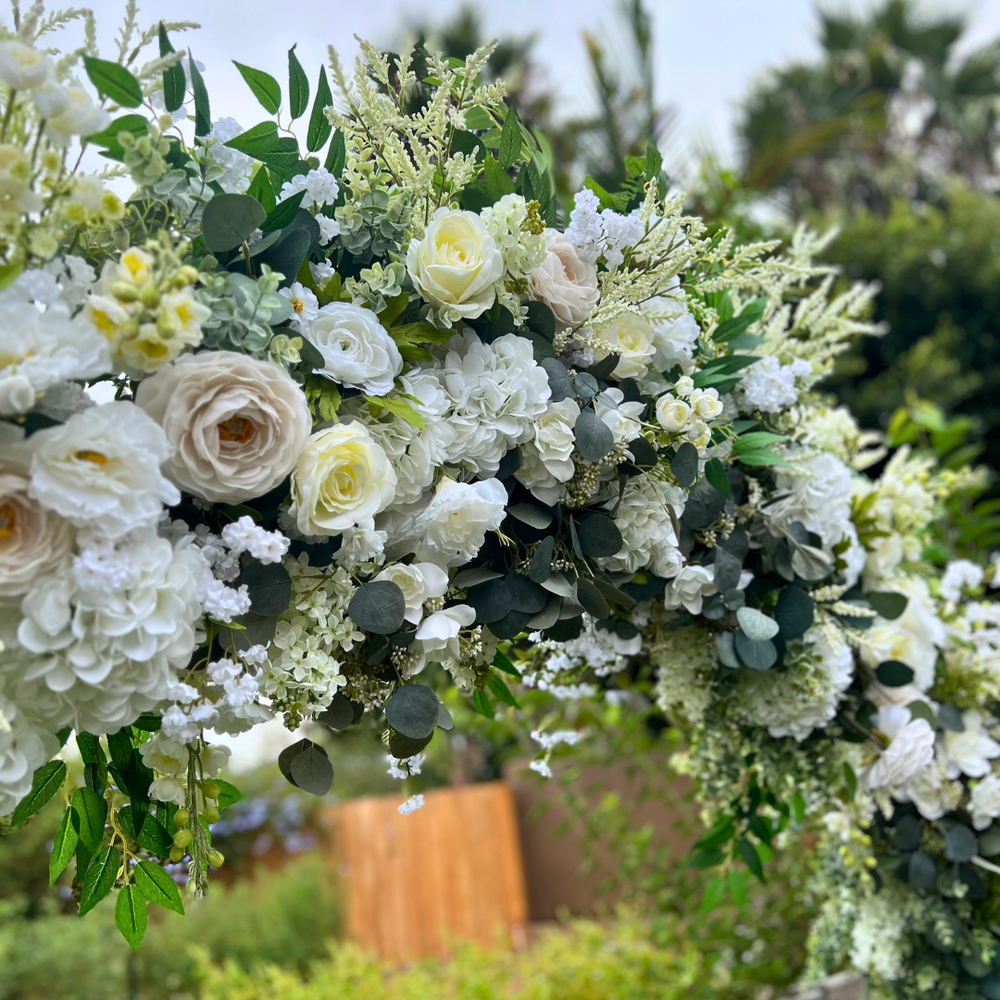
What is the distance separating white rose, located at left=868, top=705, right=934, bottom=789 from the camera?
1294 millimetres

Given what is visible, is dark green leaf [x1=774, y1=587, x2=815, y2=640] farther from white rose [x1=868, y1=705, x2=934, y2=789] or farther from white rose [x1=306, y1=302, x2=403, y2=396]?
white rose [x1=306, y1=302, x2=403, y2=396]

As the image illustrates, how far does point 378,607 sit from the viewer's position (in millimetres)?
739

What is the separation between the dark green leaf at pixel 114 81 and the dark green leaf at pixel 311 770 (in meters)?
0.54

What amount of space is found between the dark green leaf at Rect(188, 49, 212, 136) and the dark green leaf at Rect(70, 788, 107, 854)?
0.58 m

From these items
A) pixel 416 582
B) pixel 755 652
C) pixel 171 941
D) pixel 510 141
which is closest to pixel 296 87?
pixel 510 141

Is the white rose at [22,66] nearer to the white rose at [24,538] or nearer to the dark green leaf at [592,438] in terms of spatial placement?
the white rose at [24,538]

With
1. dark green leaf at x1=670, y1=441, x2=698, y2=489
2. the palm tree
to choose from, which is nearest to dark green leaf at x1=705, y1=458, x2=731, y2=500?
dark green leaf at x1=670, y1=441, x2=698, y2=489

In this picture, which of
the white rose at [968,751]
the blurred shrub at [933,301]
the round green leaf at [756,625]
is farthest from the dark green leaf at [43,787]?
the blurred shrub at [933,301]

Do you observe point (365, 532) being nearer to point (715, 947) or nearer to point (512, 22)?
point (715, 947)

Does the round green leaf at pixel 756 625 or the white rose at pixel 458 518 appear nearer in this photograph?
the white rose at pixel 458 518

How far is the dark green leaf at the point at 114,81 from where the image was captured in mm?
610

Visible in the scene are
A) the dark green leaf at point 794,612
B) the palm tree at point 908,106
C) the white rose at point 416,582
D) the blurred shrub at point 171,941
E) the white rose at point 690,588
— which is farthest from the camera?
the palm tree at point 908,106

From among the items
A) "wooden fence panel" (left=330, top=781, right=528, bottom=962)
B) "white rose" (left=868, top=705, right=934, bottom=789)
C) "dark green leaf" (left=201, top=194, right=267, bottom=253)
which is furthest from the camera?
"wooden fence panel" (left=330, top=781, right=528, bottom=962)

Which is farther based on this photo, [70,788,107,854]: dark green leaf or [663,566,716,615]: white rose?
[663,566,716,615]: white rose
